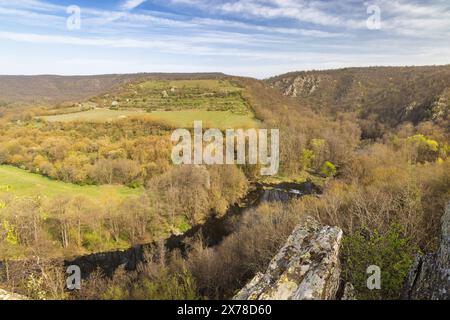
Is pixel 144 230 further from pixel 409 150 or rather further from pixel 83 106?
pixel 83 106

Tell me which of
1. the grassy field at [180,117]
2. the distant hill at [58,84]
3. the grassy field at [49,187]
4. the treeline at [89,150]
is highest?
the distant hill at [58,84]

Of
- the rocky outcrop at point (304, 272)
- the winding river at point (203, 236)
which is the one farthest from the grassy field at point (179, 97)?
the rocky outcrop at point (304, 272)

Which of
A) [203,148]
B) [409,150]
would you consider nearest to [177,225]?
[203,148]

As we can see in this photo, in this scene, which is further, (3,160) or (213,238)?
(3,160)
